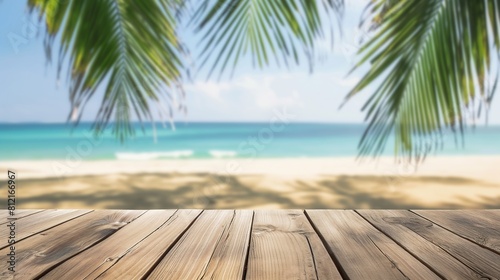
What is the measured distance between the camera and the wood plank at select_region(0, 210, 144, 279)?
784mm

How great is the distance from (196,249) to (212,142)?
33.9 feet

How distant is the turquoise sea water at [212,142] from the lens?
914cm

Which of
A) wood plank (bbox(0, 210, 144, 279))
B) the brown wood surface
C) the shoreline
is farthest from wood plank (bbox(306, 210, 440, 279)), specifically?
the shoreline

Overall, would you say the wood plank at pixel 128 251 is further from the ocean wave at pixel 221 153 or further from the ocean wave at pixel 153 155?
the ocean wave at pixel 221 153

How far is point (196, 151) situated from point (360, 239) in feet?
31.0

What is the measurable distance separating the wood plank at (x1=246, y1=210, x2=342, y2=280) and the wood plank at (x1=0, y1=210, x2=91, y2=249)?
1.57ft

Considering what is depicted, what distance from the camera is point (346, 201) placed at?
3.36 meters

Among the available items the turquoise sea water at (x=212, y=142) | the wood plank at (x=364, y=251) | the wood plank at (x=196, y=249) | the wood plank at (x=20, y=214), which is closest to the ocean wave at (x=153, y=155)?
the turquoise sea water at (x=212, y=142)

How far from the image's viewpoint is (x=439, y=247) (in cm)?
91

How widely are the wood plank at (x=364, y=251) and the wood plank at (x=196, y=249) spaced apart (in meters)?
0.22

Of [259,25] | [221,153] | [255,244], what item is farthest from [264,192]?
[221,153]

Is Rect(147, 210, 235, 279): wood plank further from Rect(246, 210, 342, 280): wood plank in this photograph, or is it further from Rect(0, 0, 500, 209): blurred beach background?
Rect(0, 0, 500, 209): blurred beach background

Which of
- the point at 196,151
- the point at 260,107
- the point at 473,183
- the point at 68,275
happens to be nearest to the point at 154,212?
the point at 68,275

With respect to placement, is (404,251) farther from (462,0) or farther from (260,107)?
(260,107)
